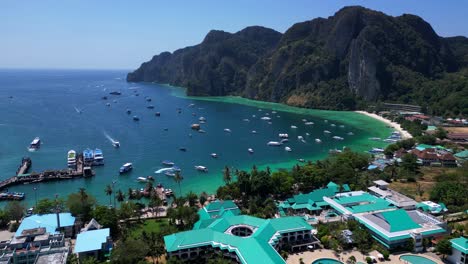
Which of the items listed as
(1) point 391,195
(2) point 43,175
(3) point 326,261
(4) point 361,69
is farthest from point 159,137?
(4) point 361,69

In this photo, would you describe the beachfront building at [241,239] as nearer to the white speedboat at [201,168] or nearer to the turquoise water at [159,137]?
the turquoise water at [159,137]

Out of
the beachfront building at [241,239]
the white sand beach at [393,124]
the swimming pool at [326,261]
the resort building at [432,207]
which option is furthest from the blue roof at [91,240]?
the white sand beach at [393,124]

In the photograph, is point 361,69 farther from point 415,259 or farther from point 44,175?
point 415,259

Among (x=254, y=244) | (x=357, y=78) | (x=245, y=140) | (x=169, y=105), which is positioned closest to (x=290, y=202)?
(x=254, y=244)

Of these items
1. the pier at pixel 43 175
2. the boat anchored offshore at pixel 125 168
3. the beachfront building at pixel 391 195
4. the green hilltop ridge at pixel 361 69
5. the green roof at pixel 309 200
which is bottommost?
the pier at pixel 43 175

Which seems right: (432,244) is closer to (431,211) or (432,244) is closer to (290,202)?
(431,211)

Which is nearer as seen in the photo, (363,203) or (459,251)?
(459,251)
